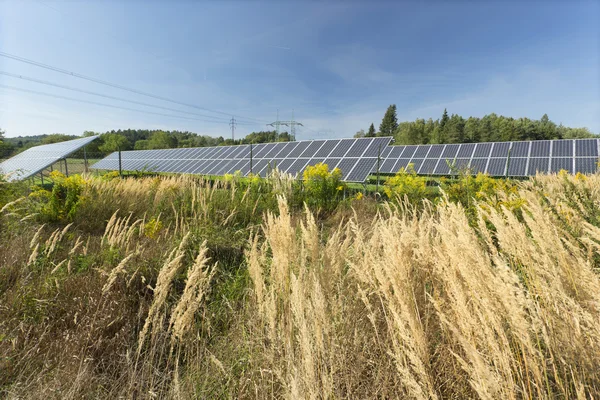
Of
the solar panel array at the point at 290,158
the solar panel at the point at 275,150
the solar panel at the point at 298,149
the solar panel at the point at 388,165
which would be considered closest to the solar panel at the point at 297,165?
the solar panel array at the point at 290,158

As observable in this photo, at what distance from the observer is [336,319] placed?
156 cm

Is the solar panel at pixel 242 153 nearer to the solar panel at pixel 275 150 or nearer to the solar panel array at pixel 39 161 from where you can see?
the solar panel at pixel 275 150

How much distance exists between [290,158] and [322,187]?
22.7ft

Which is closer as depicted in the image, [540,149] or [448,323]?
[448,323]

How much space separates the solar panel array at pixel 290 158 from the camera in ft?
34.2

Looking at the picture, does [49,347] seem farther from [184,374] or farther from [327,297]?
[327,297]

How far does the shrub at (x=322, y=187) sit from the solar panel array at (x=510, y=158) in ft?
14.7

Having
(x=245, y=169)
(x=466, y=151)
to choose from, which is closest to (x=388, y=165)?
(x=466, y=151)

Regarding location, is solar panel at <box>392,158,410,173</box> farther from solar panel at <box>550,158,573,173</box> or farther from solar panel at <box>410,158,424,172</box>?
solar panel at <box>550,158,573,173</box>

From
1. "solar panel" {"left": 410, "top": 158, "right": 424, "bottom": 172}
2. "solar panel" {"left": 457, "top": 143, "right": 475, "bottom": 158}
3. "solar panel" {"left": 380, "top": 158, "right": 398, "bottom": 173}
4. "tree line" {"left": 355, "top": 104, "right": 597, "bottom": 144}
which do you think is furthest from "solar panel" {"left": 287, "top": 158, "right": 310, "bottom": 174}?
"tree line" {"left": 355, "top": 104, "right": 597, "bottom": 144}

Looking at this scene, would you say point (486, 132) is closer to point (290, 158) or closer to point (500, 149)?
point (500, 149)

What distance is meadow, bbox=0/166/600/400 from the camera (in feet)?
3.17

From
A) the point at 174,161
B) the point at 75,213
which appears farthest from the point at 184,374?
the point at 174,161

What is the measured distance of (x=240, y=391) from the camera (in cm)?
136
